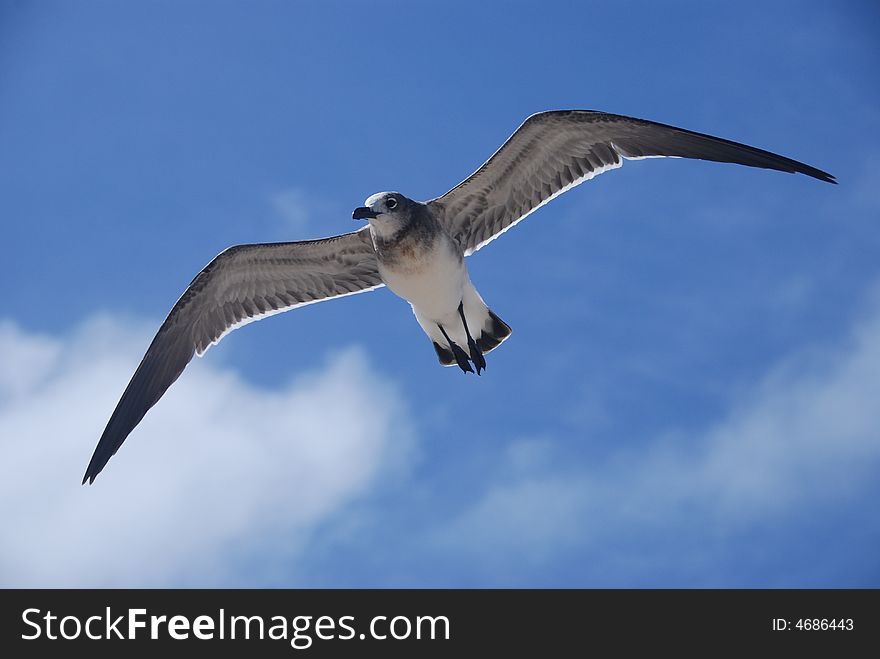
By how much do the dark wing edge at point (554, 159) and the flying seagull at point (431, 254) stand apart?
0.01m

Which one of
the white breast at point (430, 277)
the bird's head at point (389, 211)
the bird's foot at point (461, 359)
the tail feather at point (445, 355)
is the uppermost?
the bird's head at point (389, 211)

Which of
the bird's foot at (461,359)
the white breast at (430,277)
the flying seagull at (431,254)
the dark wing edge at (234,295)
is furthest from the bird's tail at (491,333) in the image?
the dark wing edge at (234,295)

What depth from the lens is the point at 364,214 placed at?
12047mm

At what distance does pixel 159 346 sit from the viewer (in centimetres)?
1427

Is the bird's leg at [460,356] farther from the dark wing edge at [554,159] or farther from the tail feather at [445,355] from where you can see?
the dark wing edge at [554,159]

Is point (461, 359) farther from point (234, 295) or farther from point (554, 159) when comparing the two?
point (234, 295)

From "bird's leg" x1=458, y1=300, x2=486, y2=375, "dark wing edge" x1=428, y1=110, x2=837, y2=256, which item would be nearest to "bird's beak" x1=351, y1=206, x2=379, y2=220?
"dark wing edge" x1=428, y1=110, x2=837, y2=256

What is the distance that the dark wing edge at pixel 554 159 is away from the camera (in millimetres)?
12555

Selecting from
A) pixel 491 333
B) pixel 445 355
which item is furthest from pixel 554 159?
pixel 445 355

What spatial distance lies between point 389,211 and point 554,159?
2.29 metres

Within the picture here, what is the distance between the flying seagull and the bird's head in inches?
0.5
